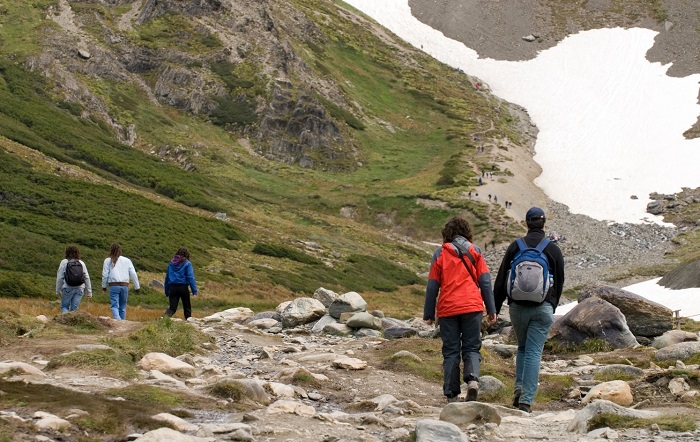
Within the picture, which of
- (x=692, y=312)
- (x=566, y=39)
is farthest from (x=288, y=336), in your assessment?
(x=566, y=39)

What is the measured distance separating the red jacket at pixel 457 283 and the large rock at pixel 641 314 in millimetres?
10437

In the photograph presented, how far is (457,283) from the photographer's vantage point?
12.2 m

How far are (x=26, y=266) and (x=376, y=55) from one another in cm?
12098

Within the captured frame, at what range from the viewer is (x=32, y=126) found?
70.4 metres

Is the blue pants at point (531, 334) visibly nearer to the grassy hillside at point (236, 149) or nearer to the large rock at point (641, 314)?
the large rock at point (641, 314)

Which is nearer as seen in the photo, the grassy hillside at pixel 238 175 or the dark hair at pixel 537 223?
the dark hair at pixel 537 223

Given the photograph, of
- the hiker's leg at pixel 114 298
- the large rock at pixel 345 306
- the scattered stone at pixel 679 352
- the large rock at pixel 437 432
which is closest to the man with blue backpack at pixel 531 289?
the large rock at pixel 437 432

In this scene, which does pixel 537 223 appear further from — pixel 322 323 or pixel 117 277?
pixel 117 277

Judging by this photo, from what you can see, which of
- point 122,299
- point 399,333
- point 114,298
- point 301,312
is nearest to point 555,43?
point 301,312

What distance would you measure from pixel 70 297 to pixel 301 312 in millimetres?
6764

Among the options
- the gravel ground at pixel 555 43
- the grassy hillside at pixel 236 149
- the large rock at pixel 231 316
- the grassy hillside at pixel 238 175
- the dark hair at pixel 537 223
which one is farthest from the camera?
the gravel ground at pixel 555 43

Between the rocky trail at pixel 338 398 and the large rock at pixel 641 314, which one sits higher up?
the large rock at pixel 641 314

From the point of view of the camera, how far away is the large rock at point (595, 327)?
19.6 metres

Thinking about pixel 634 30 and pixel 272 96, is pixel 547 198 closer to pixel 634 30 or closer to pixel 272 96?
pixel 272 96
